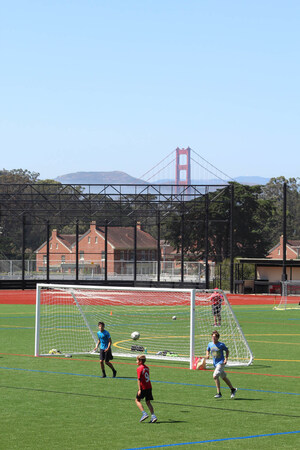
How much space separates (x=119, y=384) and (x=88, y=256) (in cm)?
10695

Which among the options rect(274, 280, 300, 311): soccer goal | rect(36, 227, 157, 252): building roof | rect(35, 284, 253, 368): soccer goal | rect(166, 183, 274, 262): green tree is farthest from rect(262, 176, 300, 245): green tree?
rect(35, 284, 253, 368): soccer goal

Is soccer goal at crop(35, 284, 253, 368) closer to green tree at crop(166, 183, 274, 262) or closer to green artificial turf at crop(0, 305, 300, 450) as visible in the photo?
green artificial turf at crop(0, 305, 300, 450)

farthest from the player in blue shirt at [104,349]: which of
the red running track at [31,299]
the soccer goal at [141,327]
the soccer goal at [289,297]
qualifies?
the red running track at [31,299]

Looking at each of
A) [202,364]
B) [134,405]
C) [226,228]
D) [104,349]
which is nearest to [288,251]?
[226,228]

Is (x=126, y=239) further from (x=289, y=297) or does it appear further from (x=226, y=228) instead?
(x=289, y=297)

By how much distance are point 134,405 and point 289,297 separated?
51573 mm

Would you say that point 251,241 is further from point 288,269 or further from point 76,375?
point 76,375

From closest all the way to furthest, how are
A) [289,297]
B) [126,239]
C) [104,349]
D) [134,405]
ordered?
[134,405]
[104,349]
[289,297]
[126,239]

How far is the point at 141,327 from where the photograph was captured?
3450 cm

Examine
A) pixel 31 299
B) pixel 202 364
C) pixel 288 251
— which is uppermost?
pixel 288 251

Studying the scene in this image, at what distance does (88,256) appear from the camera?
12488 centimetres

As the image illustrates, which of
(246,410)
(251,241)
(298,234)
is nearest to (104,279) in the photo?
(251,241)

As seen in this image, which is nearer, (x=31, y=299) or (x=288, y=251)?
(x=31, y=299)

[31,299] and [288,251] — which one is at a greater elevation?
[288,251]
